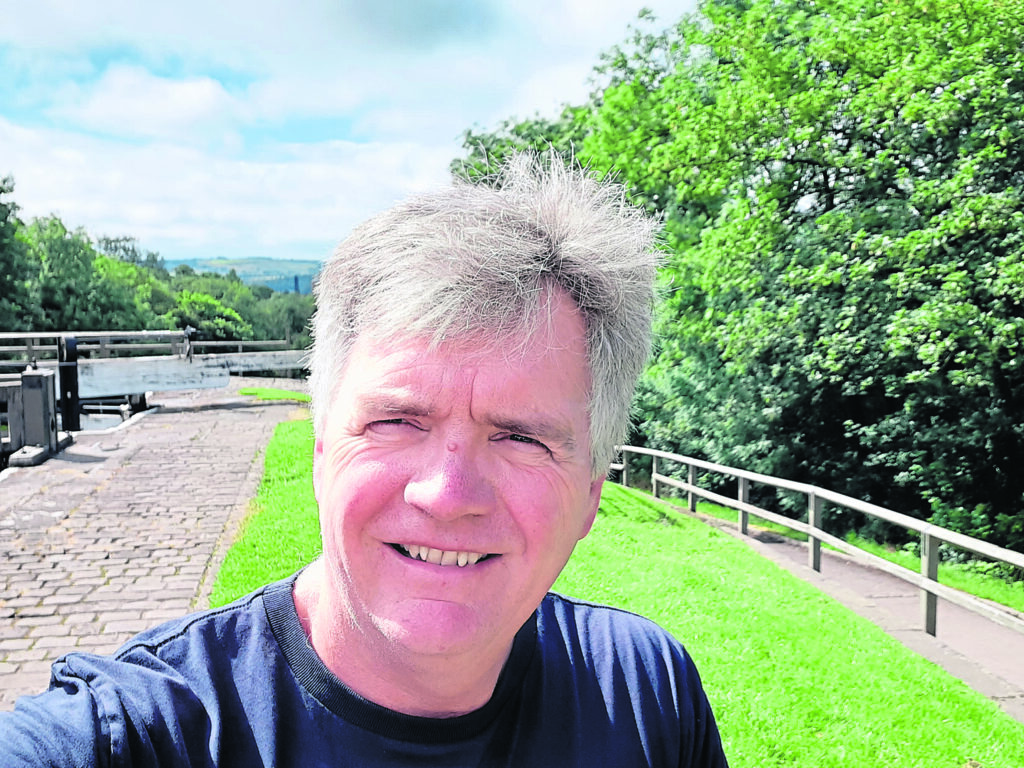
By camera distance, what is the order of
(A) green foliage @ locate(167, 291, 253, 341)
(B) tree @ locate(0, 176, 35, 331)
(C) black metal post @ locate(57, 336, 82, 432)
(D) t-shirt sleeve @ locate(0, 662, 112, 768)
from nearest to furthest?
(D) t-shirt sleeve @ locate(0, 662, 112, 768), (C) black metal post @ locate(57, 336, 82, 432), (B) tree @ locate(0, 176, 35, 331), (A) green foliage @ locate(167, 291, 253, 341)

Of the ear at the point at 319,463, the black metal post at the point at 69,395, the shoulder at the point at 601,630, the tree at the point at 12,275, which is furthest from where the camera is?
the tree at the point at 12,275

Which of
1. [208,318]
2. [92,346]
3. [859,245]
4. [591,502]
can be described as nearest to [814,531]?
[859,245]

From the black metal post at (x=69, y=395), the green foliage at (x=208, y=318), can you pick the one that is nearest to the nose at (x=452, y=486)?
the black metal post at (x=69, y=395)

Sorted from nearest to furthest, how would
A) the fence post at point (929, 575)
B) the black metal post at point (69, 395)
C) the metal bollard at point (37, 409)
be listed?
the fence post at point (929, 575) → the metal bollard at point (37, 409) → the black metal post at point (69, 395)

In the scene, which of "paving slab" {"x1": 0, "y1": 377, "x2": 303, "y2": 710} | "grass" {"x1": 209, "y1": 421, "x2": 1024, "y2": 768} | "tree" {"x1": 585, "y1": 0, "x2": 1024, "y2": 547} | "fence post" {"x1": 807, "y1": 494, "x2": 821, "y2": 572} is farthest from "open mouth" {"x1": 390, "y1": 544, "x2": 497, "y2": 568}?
"tree" {"x1": 585, "y1": 0, "x2": 1024, "y2": 547}

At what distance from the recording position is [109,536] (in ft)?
27.0

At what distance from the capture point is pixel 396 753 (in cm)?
120

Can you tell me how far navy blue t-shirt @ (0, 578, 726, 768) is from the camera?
1.12 metres

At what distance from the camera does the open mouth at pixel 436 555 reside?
1.19 meters

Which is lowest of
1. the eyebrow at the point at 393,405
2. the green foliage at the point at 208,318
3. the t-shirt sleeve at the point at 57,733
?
the t-shirt sleeve at the point at 57,733

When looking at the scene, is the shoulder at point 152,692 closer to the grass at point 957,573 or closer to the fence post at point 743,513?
the fence post at point 743,513

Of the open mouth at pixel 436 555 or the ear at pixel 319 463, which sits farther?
the ear at pixel 319 463

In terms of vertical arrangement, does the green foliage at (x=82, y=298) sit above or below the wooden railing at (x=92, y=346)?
above

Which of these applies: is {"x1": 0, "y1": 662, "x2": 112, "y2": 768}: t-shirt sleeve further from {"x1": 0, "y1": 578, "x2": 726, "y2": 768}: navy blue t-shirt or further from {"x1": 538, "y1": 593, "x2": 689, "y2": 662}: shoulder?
{"x1": 538, "y1": 593, "x2": 689, "y2": 662}: shoulder
